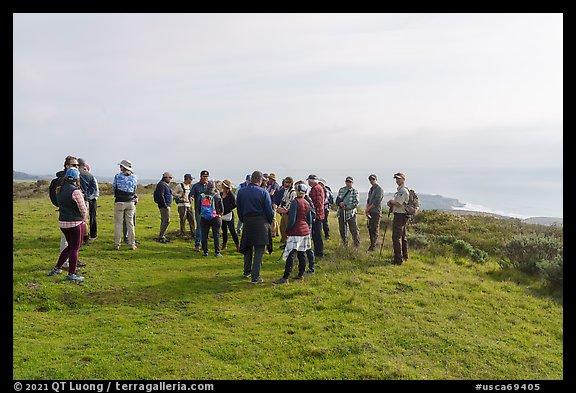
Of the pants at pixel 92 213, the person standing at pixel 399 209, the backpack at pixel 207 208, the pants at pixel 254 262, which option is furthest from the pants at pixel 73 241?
the person standing at pixel 399 209

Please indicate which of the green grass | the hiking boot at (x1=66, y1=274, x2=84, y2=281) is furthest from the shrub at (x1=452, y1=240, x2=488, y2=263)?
the hiking boot at (x1=66, y1=274, x2=84, y2=281)

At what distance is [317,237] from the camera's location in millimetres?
13188

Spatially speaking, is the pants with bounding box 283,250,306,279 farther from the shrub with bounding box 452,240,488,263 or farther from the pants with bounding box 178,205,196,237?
the shrub with bounding box 452,240,488,263

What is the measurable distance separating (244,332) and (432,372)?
3.48 metres

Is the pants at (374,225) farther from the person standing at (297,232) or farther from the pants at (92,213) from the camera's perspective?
the pants at (92,213)

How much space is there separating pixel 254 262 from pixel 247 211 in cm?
137

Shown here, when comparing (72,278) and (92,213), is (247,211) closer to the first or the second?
(72,278)

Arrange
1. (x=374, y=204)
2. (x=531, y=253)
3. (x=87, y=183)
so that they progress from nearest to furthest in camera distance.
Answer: (x=87, y=183)
(x=374, y=204)
(x=531, y=253)

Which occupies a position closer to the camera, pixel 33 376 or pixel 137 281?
pixel 33 376

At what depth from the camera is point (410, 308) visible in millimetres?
9250

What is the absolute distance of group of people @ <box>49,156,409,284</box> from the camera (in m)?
9.70

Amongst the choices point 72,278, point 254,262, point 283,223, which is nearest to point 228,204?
point 283,223

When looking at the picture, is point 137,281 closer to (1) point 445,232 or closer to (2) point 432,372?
(2) point 432,372
